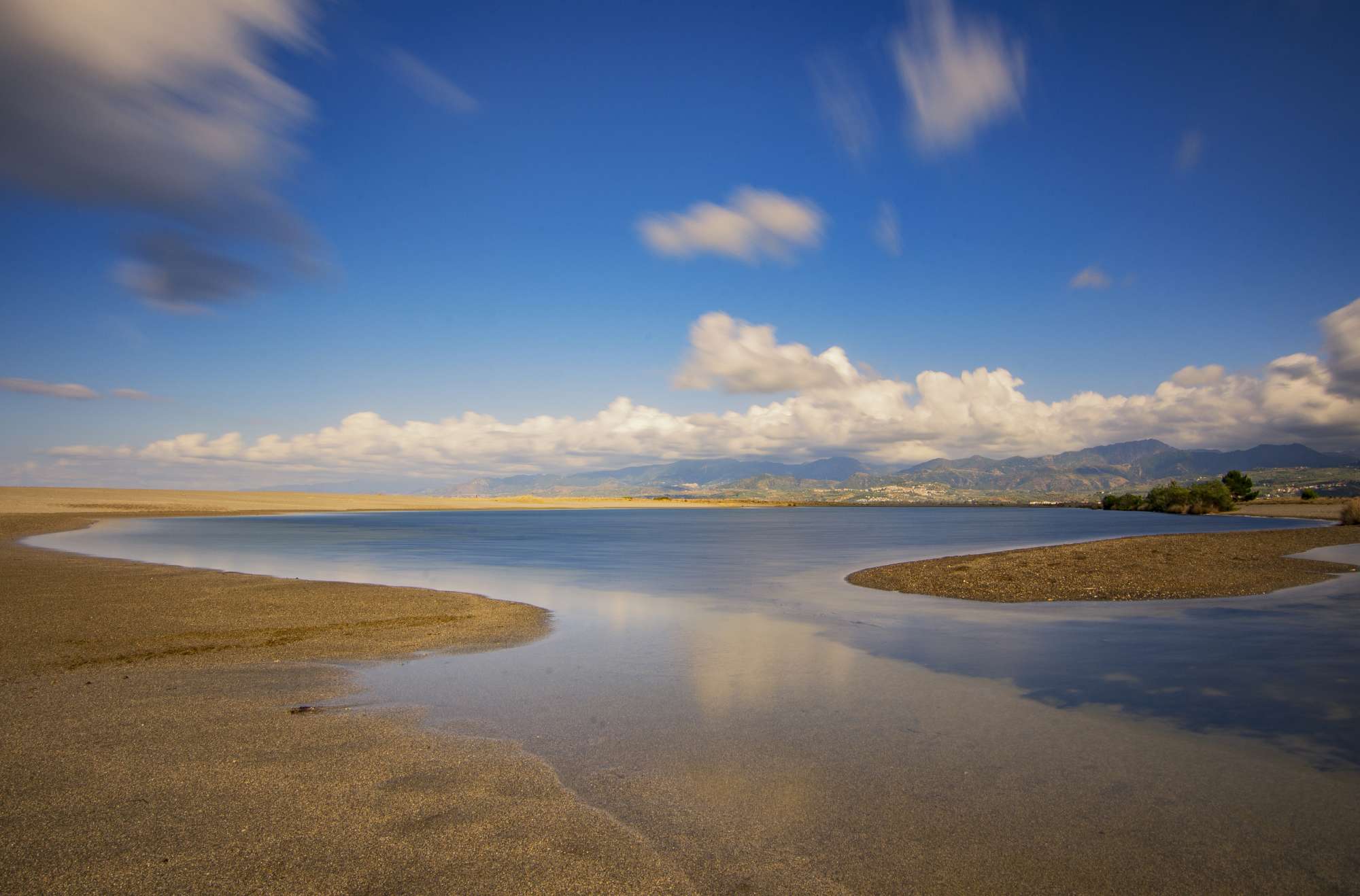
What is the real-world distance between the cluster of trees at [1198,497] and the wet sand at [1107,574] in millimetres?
103554

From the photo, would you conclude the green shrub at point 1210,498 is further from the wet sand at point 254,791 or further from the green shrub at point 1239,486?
the wet sand at point 254,791

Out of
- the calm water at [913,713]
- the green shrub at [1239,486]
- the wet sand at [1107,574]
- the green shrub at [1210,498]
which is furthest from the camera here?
the green shrub at [1239,486]

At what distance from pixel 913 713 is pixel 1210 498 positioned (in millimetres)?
145016

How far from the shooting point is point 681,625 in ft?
59.5

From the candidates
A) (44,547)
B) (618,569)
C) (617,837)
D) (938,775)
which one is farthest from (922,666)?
(44,547)

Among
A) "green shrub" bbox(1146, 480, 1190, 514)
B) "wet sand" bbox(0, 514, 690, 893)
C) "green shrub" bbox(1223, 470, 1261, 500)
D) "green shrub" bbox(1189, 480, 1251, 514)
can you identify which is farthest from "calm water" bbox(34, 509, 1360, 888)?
"green shrub" bbox(1223, 470, 1261, 500)

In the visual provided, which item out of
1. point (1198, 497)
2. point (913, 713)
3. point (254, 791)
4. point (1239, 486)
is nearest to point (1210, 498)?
point (1198, 497)

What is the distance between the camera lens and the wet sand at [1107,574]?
75.2 ft

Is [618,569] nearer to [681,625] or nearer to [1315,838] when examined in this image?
[681,625]

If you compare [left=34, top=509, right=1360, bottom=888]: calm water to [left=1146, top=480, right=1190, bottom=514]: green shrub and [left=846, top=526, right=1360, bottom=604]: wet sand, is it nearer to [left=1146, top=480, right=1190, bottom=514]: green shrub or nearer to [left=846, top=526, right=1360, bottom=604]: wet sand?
[left=846, top=526, right=1360, bottom=604]: wet sand

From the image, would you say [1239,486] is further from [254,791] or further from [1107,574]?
[254,791]

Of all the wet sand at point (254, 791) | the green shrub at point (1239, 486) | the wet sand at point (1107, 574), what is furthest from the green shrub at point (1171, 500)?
the wet sand at point (254, 791)

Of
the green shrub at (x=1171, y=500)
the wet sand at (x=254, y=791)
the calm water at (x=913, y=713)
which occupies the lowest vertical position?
the calm water at (x=913, y=713)

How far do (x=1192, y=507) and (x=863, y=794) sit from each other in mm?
152140
